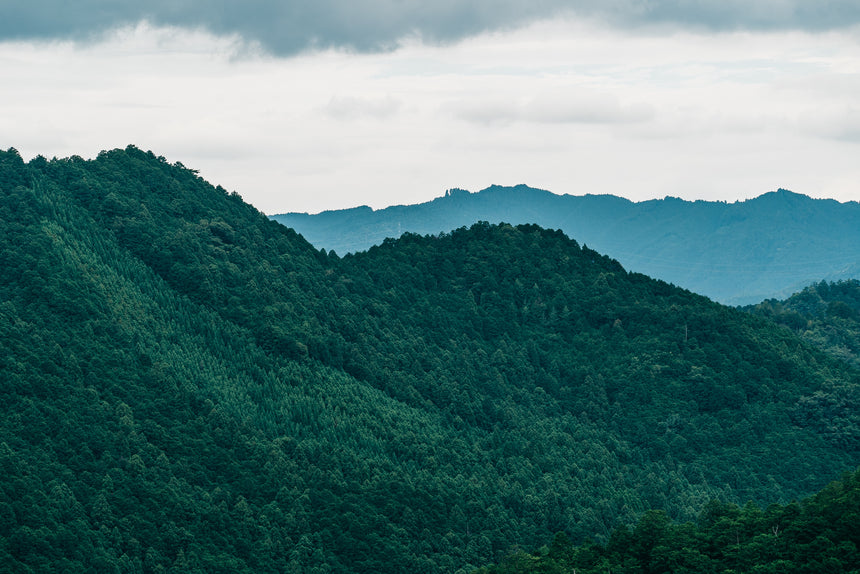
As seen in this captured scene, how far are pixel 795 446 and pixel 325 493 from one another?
124 feet

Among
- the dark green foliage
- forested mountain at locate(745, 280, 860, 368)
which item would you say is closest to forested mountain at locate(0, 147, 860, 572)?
the dark green foliage

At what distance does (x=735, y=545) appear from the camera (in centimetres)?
5712

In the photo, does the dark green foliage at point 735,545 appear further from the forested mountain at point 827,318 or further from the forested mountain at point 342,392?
the forested mountain at point 827,318

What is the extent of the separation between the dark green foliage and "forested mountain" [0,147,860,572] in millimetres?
11923

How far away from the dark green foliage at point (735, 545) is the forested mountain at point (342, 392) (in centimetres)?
1192

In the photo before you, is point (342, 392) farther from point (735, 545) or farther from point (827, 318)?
point (827, 318)

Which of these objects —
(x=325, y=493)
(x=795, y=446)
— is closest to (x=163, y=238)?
(x=325, y=493)

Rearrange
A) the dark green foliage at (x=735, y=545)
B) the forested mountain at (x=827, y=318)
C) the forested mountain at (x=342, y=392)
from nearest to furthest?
the dark green foliage at (x=735, y=545), the forested mountain at (x=342, y=392), the forested mountain at (x=827, y=318)

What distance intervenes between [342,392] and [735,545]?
33662 millimetres

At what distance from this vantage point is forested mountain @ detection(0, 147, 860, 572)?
67438 millimetres

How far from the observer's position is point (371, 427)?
262 feet

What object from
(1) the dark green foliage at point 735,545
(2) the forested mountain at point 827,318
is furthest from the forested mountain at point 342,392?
(2) the forested mountain at point 827,318

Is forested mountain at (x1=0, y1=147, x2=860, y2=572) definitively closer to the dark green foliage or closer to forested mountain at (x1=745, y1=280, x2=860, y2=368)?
the dark green foliage

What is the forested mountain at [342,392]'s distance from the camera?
6744cm
